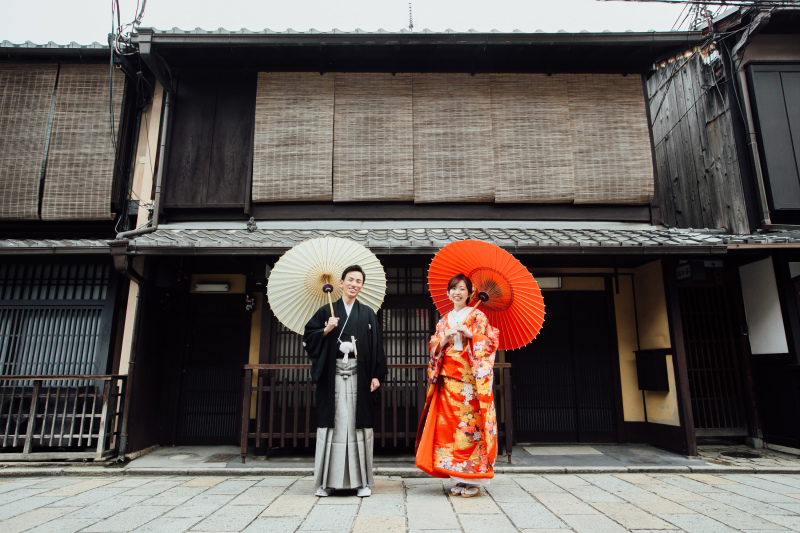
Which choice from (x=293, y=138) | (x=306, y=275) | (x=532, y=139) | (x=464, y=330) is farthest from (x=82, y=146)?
(x=532, y=139)

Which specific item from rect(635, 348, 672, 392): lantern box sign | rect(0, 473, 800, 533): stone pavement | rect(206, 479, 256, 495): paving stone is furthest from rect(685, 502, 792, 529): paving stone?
rect(206, 479, 256, 495): paving stone

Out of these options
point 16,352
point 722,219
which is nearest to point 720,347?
point 722,219

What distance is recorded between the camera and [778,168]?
7.13 metres

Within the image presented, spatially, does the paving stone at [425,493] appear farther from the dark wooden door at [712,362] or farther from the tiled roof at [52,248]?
the dark wooden door at [712,362]

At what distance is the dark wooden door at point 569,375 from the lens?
700 centimetres

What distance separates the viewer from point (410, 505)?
3.75m

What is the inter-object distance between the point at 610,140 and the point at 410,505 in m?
6.48

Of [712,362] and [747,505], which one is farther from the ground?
[712,362]

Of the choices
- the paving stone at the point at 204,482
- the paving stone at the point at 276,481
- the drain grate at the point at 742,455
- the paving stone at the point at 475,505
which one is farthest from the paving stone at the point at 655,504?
the paving stone at the point at 204,482

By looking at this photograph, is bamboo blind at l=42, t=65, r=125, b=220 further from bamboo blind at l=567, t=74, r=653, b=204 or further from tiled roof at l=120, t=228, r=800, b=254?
bamboo blind at l=567, t=74, r=653, b=204

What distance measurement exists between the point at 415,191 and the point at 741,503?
17.9 ft

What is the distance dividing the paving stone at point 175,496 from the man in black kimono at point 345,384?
1.27 meters

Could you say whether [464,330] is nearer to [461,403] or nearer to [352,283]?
[461,403]

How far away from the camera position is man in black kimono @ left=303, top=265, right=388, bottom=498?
13.1ft
